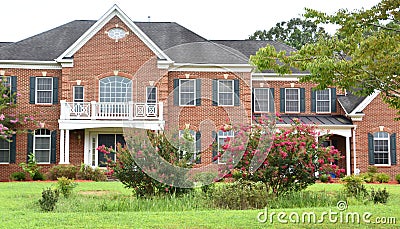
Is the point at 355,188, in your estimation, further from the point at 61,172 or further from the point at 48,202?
the point at 61,172

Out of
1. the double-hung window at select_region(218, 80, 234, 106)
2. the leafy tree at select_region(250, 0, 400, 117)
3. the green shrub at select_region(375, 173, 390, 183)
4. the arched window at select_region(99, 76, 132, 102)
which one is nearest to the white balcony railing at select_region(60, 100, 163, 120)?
the arched window at select_region(99, 76, 132, 102)

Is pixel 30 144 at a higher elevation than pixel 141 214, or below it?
higher

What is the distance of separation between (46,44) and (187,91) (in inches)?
295

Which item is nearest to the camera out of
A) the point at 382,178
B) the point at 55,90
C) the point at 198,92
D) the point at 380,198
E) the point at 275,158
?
the point at 380,198

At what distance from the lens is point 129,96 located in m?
26.7

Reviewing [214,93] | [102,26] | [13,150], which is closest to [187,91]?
[214,93]

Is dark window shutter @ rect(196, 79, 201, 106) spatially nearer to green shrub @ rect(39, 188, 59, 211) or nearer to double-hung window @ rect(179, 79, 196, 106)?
A: double-hung window @ rect(179, 79, 196, 106)

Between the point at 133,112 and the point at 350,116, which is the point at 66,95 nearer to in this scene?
the point at 133,112

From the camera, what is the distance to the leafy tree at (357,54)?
30.0 ft

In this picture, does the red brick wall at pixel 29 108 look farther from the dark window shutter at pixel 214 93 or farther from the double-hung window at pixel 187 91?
the dark window shutter at pixel 214 93

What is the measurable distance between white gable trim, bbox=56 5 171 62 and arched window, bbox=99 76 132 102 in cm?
195

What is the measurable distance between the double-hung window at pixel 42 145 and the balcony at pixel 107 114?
1.83 m

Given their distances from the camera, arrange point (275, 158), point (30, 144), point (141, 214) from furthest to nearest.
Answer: point (30, 144) < point (275, 158) < point (141, 214)

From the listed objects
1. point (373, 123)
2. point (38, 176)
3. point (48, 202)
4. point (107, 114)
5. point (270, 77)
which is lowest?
point (38, 176)
